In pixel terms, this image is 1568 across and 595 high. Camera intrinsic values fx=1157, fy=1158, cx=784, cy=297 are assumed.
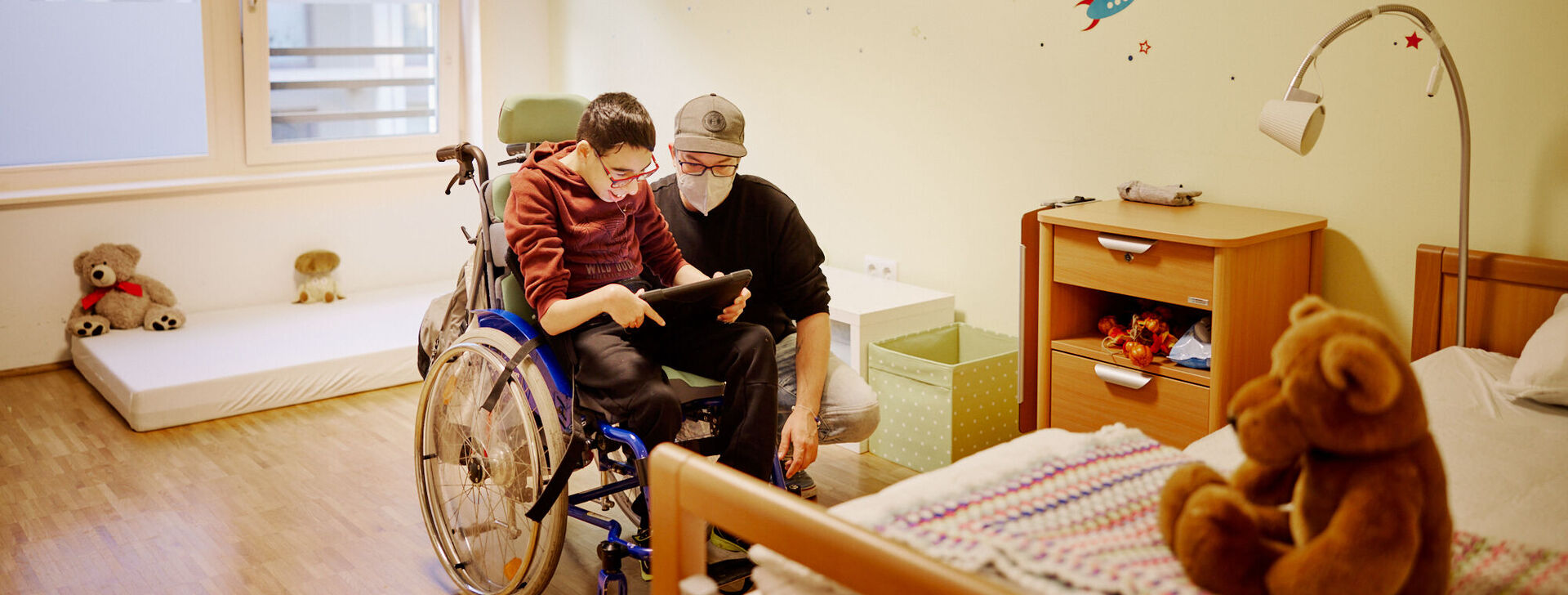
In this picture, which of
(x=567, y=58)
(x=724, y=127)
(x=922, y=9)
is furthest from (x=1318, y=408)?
(x=567, y=58)

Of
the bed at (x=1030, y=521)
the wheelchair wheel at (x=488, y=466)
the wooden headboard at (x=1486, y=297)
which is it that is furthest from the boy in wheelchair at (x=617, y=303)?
the wooden headboard at (x=1486, y=297)

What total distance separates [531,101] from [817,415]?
0.95 meters

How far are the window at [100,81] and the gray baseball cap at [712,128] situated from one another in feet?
8.84

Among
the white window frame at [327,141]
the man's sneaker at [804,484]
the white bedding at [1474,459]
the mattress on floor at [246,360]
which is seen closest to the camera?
the white bedding at [1474,459]

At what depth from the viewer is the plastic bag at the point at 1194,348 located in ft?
8.11

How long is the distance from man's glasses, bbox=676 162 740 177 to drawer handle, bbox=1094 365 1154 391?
3.10 feet

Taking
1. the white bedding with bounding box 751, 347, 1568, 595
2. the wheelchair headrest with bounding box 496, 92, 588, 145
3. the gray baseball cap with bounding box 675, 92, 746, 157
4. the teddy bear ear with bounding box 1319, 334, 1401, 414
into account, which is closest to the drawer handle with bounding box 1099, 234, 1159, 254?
the white bedding with bounding box 751, 347, 1568, 595

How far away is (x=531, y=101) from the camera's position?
2578 mm

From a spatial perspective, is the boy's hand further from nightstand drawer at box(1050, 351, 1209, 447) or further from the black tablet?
nightstand drawer at box(1050, 351, 1209, 447)

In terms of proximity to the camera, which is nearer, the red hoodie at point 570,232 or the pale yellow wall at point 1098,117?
the red hoodie at point 570,232

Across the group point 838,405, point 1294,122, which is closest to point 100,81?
point 838,405

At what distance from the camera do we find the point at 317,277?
15.0 feet

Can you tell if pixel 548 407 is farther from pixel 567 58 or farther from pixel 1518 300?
pixel 567 58

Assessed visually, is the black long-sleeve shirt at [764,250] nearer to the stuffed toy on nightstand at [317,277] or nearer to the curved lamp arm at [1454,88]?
the curved lamp arm at [1454,88]
